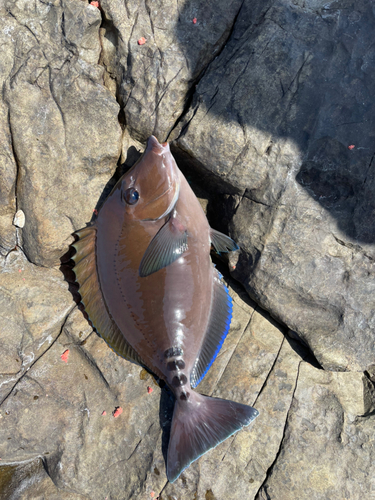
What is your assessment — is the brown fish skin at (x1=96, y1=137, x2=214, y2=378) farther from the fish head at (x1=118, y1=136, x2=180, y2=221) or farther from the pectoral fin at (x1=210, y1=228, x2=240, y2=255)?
the pectoral fin at (x1=210, y1=228, x2=240, y2=255)

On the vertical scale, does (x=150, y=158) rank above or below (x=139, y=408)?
above

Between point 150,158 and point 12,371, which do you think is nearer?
point 150,158

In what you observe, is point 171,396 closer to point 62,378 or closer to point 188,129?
point 62,378

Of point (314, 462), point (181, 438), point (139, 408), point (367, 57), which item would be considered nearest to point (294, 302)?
point (314, 462)

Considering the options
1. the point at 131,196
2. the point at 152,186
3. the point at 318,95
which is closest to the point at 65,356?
the point at 131,196

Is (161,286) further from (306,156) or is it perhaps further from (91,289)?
(306,156)

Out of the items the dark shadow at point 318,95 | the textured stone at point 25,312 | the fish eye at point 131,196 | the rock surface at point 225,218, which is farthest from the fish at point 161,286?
the dark shadow at point 318,95

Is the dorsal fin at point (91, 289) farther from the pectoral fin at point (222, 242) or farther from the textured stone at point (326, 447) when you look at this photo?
the textured stone at point (326, 447)
